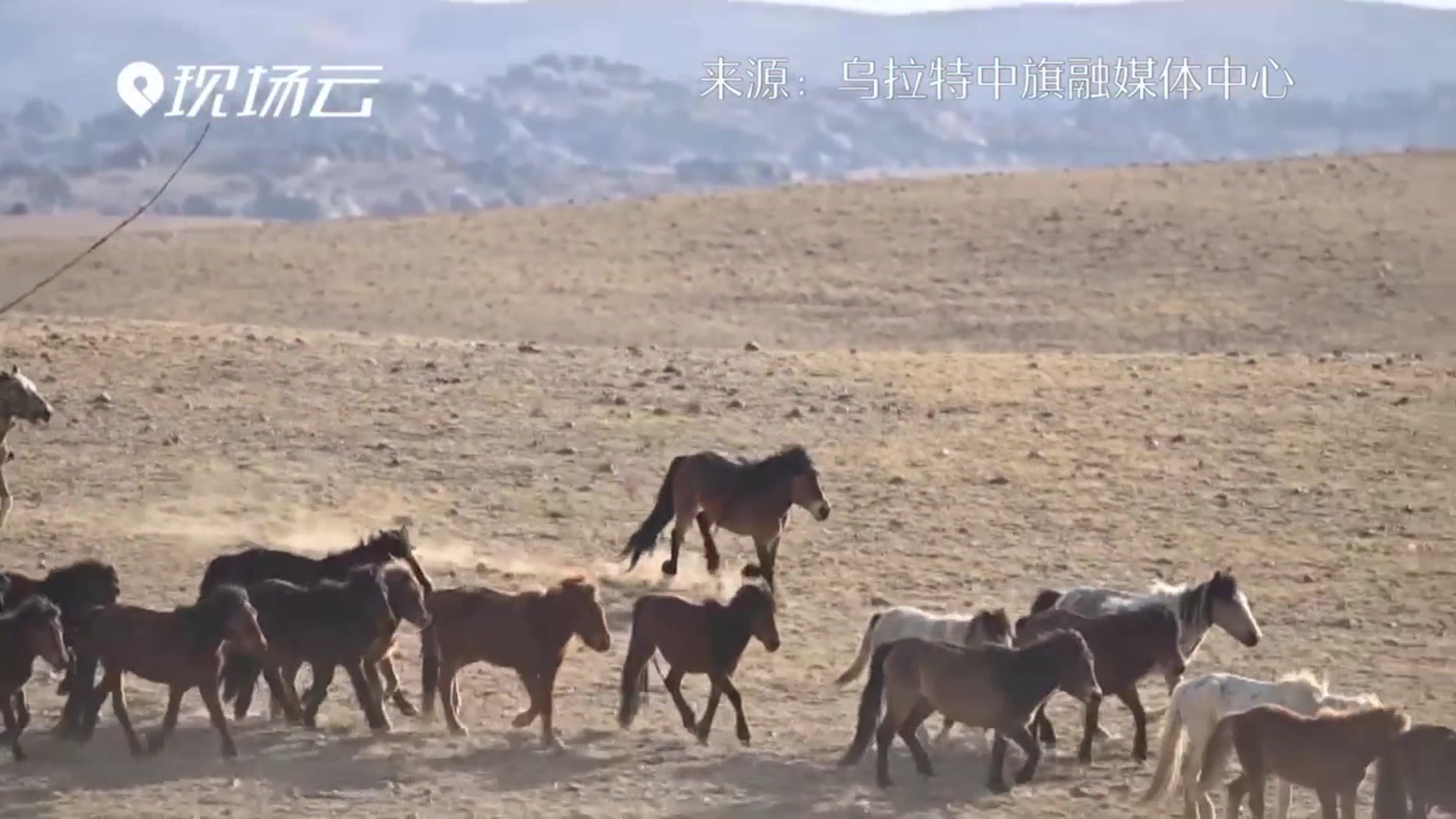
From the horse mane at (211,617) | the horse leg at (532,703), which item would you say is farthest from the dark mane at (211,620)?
the horse leg at (532,703)

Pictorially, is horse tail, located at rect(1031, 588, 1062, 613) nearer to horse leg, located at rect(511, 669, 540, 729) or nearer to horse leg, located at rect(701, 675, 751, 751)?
horse leg, located at rect(701, 675, 751, 751)

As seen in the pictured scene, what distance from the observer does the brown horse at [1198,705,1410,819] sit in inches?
400

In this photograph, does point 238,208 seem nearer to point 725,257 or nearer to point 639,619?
point 725,257

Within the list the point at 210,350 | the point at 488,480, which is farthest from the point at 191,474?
the point at 210,350

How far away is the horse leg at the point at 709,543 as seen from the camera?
650 inches

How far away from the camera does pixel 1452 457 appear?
21.9m

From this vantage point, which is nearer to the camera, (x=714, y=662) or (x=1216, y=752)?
(x=1216, y=752)

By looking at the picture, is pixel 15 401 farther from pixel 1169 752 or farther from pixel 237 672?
pixel 1169 752

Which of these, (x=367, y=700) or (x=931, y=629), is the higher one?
(x=931, y=629)

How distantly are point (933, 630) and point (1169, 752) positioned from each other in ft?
6.36

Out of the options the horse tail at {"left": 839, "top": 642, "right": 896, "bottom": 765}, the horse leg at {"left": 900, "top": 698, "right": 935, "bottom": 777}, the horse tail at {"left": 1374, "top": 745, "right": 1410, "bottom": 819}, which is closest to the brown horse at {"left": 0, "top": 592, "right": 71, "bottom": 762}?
the horse tail at {"left": 839, "top": 642, "right": 896, "bottom": 765}

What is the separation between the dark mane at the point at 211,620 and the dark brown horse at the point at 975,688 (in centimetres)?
345

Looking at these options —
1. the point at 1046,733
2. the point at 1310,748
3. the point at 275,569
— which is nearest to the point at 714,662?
the point at 1046,733

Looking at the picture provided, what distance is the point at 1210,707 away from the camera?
1102cm
